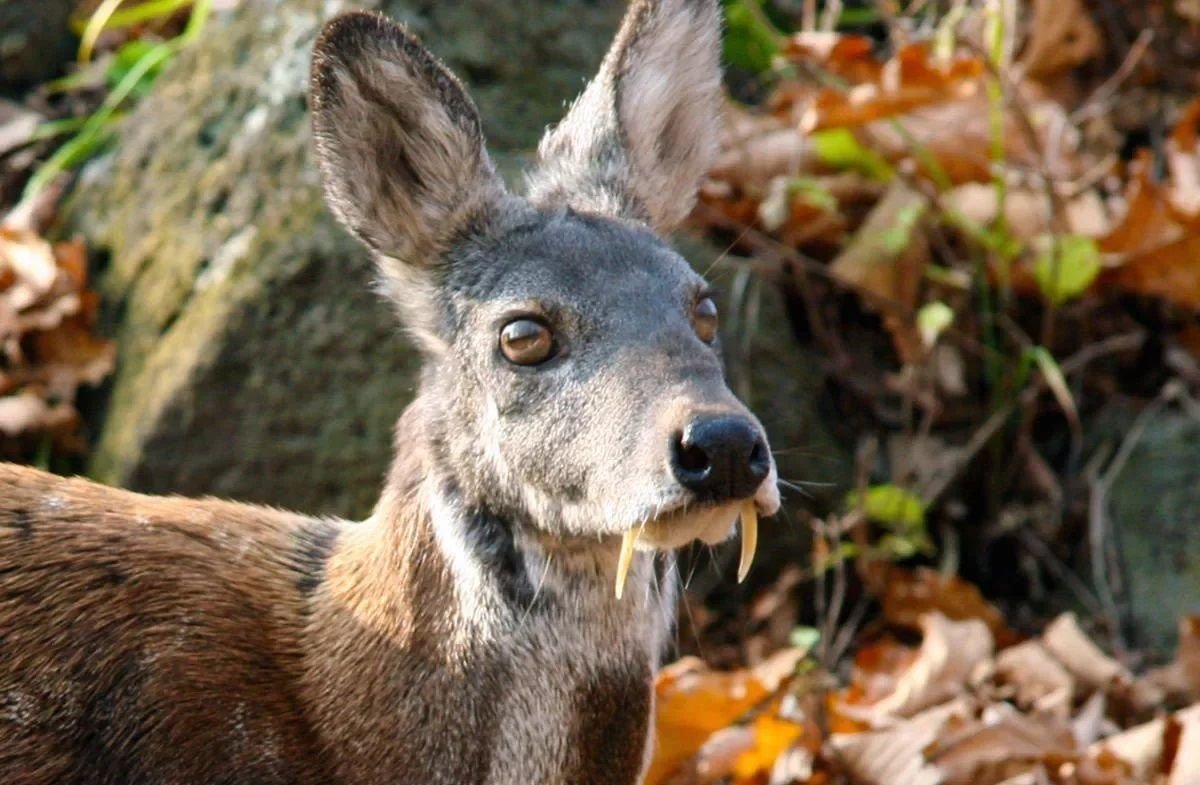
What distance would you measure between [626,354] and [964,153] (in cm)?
393

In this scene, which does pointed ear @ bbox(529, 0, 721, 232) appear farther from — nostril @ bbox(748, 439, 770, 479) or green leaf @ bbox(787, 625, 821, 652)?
green leaf @ bbox(787, 625, 821, 652)

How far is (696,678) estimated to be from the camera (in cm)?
600

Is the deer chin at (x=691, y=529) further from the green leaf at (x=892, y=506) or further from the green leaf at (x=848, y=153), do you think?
the green leaf at (x=848, y=153)

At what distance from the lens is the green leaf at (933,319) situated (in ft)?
22.1

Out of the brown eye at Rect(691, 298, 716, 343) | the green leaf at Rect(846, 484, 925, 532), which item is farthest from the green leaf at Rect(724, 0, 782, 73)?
the brown eye at Rect(691, 298, 716, 343)

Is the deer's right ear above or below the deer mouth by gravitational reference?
above

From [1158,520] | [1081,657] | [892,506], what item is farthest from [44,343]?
[1158,520]

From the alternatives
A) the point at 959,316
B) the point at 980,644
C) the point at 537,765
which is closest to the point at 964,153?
the point at 959,316

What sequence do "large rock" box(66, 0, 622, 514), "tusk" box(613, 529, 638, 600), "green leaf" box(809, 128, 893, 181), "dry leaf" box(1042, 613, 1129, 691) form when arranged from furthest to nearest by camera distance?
"green leaf" box(809, 128, 893, 181) → "large rock" box(66, 0, 622, 514) → "dry leaf" box(1042, 613, 1129, 691) → "tusk" box(613, 529, 638, 600)

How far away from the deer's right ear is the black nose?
1.09 m

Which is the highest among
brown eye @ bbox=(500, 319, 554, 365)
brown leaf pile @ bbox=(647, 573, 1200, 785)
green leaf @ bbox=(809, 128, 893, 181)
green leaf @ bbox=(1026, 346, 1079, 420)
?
brown eye @ bbox=(500, 319, 554, 365)

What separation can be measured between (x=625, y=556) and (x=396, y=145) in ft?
4.24

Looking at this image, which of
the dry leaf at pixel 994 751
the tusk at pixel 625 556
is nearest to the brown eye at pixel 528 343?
the tusk at pixel 625 556

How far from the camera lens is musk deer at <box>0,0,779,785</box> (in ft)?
12.9
